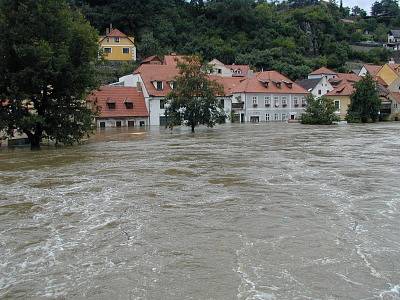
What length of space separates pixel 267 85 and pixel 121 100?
79.6ft

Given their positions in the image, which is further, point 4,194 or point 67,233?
point 4,194

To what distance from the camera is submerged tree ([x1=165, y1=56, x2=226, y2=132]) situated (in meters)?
47.8

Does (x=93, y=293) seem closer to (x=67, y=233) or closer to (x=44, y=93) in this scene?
(x=67, y=233)

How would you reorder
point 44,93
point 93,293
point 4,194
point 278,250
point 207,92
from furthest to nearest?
1. point 207,92
2. point 44,93
3. point 4,194
4. point 278,250
5. point 93,293

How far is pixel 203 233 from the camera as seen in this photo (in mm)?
9820

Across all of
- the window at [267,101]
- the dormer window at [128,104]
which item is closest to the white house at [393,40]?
the window at [267,101]

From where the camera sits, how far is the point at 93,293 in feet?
22.9

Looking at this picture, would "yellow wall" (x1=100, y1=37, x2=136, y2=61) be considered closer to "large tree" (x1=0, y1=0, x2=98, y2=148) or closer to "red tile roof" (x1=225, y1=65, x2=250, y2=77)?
"red tile roof" (x1=225, y1=65, x2=250, y2=77)

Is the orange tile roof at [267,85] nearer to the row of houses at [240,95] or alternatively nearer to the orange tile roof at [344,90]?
the row of houses at [240,95]

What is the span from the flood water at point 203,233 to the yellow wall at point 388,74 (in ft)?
242

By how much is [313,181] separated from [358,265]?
26.4 feet

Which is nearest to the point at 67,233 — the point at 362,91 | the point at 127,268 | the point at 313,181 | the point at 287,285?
the point at 127,268

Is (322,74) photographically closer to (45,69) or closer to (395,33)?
(395,33)

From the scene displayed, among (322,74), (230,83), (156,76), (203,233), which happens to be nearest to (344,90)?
(230,83)
